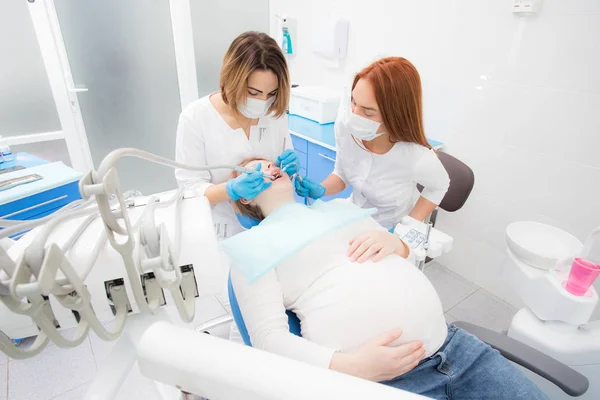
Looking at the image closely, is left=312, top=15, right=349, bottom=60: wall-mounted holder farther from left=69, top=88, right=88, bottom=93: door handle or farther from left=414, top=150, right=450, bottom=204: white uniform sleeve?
left=69, top=88, right=88, bottom=93: door handle

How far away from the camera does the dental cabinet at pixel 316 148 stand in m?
2.43

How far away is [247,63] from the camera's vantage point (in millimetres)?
1240

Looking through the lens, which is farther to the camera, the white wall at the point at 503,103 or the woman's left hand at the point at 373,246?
the white wall at the point at 503,103

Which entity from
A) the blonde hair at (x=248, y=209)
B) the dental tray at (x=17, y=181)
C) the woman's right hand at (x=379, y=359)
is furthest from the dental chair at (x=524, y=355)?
the dental tray at (x=17, y=181)

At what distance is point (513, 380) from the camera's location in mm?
957

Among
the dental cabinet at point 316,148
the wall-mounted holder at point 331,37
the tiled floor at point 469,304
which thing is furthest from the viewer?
the wall-mounted holder at point 331,37

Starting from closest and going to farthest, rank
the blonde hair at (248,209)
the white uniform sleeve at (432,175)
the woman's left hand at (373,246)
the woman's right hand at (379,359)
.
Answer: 1. the woman's right hand at (379,359)
2. the woman's left hand at (373,246)
3. the blonde hair at (248,209)
4. the white uniform sleeve at (432,175)

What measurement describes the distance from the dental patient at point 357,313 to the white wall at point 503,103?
1301 millimetres

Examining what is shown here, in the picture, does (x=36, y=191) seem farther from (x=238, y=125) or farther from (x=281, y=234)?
(x=281, y=234)

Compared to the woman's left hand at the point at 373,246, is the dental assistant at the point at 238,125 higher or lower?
higher

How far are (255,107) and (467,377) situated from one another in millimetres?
1194

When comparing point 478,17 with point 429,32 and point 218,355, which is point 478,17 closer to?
point 429,32

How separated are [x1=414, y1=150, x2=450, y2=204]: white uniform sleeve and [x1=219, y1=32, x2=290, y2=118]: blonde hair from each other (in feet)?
2.19

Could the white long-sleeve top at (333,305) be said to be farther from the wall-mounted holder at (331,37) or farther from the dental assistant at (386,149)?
the wall-mounted holder at (331,37)
